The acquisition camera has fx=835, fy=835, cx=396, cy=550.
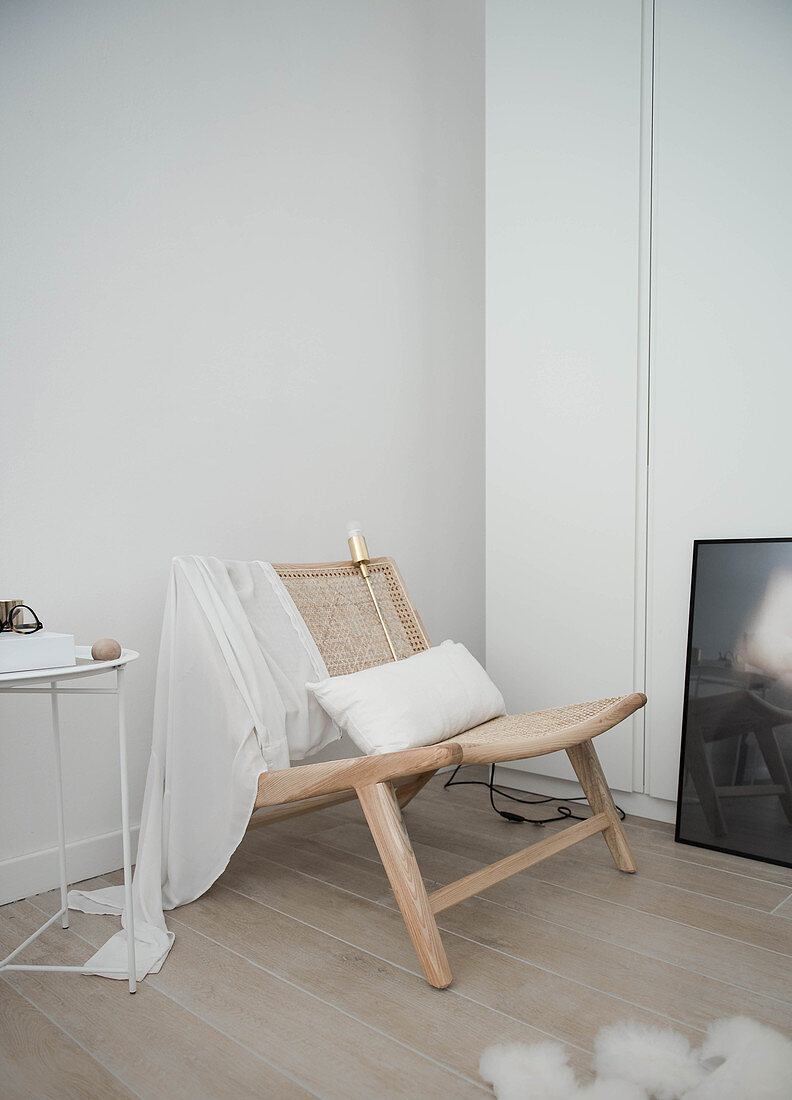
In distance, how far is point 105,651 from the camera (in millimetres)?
1454

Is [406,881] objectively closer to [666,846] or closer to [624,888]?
[624,888]

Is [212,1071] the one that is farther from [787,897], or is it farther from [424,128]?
[424,128]

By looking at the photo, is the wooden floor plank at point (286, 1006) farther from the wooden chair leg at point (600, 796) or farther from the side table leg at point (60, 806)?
the wooden chair leg at point (600, 796)

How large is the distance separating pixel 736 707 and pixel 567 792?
2.29 feet

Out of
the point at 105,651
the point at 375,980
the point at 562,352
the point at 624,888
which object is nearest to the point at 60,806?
the point at 105,651

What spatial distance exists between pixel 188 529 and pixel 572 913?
4.48ft

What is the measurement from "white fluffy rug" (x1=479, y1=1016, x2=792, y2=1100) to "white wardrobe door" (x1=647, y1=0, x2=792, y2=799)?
1081 mm

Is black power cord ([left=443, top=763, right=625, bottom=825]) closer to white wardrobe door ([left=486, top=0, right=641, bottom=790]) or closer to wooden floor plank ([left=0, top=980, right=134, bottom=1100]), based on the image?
white wardrobe door ([left=486, top=0, right=641, bottom=790])

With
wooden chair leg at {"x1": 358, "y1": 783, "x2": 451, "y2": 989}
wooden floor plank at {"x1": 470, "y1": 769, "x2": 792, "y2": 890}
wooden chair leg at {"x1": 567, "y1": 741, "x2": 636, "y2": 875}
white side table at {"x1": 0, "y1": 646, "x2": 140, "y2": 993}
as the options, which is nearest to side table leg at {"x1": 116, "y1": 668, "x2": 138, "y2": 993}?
white side table at {"x1": 0, "y1": 646, "x2": 140, "y2": 993}

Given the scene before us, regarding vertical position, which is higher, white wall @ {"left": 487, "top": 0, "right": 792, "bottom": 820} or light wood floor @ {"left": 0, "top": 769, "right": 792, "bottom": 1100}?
white wall @ {"left": 487, "top": 0, "right": 792, "bottom": 820}

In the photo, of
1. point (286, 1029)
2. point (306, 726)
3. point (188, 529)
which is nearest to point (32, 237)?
point (188, 529)

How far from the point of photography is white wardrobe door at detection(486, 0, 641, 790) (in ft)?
7.89

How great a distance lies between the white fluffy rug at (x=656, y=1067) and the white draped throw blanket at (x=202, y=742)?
73 centimetres

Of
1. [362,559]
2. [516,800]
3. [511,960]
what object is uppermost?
[362,559]
